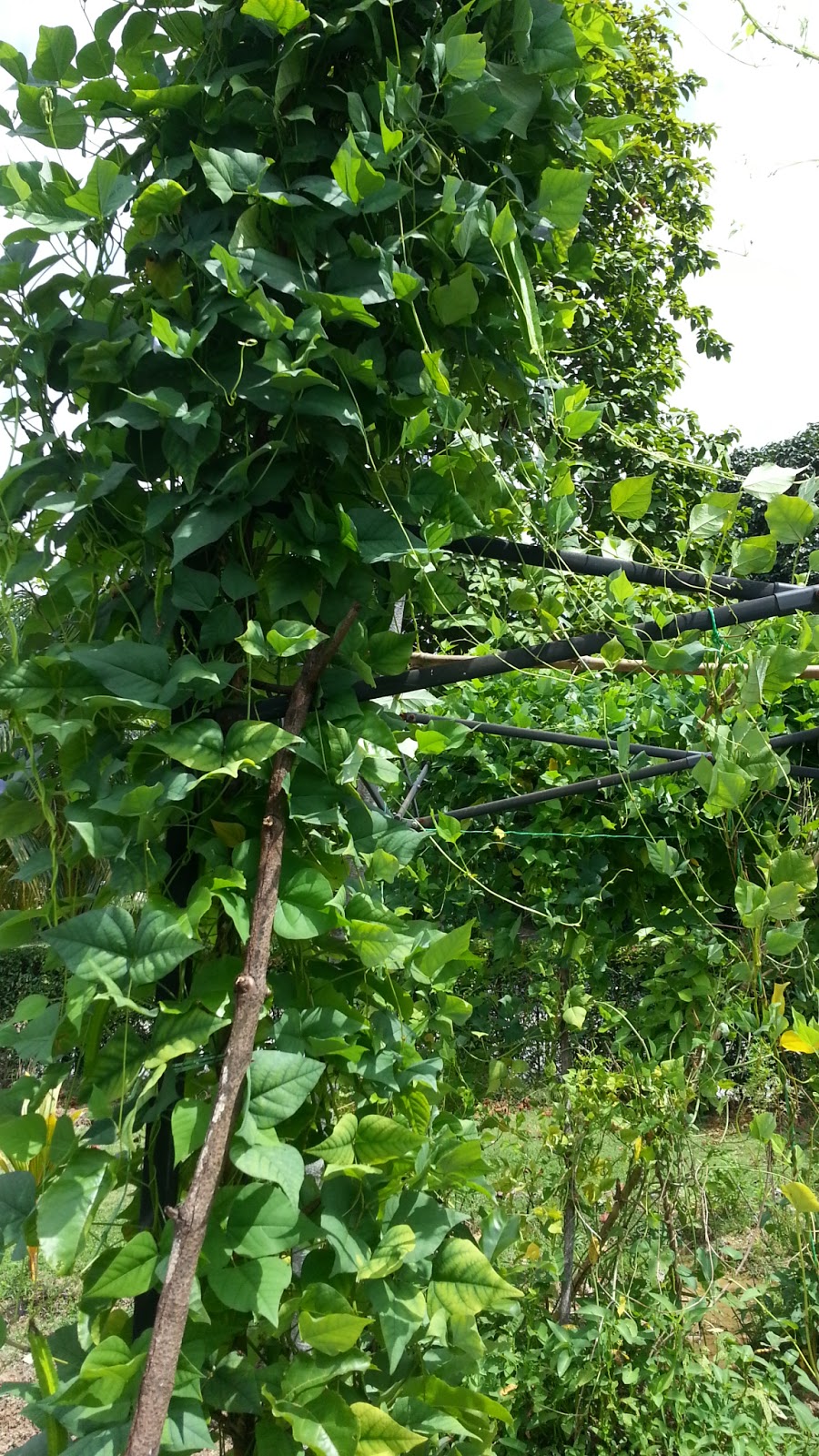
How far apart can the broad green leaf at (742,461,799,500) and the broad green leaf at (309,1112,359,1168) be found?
803 millimetres

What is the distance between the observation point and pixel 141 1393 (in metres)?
0.82

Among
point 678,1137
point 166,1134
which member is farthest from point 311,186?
point 678,1137

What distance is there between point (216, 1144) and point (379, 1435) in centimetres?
34

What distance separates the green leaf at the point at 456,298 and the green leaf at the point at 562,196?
157 mm

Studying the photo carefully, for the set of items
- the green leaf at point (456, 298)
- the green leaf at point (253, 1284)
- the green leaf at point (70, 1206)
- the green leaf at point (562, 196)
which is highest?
the green leaf at point (562, 196)

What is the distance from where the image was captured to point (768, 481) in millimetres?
1169

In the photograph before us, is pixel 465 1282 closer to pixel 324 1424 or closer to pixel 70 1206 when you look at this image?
pixel 324 1424

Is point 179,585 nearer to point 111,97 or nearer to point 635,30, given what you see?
point 111,97

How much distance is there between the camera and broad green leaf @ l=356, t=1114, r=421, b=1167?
3.24ft

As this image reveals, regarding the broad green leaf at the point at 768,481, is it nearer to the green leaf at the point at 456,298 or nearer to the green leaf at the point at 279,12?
the green leaf at the point at 456,298

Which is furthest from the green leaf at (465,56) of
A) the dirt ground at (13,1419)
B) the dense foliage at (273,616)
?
the dirt ground at (13,1419)

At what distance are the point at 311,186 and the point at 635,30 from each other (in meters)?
7.43

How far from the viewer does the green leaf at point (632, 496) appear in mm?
1167

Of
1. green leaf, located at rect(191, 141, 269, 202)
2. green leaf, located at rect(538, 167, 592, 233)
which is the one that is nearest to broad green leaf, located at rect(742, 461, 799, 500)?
green leaf, located at rect(538, 167, 592, 233)
